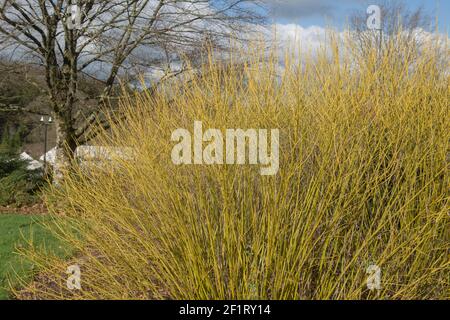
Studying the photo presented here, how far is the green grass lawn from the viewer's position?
4633 mm

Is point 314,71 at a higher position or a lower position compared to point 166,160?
higher

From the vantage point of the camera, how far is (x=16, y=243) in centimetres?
578

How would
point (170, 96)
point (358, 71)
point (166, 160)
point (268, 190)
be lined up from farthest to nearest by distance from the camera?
1. point (170, 96)
2. point (358, 71)
3. point (166, 160)
4. point (268, 190)

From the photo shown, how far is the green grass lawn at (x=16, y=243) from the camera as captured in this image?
4633mm

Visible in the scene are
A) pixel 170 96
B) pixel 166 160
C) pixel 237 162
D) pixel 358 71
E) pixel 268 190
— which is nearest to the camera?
pixel 268 190

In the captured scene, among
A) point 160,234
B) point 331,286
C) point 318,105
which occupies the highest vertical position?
point 318,105

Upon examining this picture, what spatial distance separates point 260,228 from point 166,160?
0.91 meters

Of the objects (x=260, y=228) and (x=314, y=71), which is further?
(x=314, y=71)

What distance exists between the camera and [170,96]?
450cm

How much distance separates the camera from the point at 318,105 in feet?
11.3
